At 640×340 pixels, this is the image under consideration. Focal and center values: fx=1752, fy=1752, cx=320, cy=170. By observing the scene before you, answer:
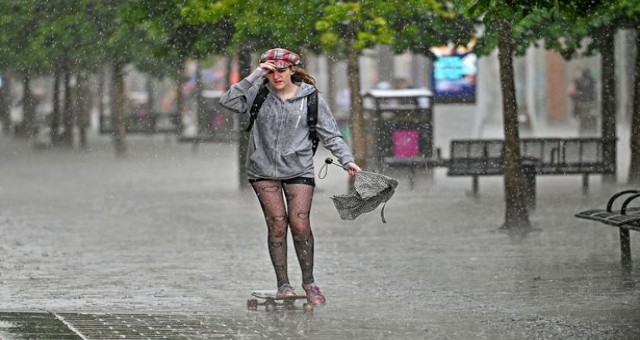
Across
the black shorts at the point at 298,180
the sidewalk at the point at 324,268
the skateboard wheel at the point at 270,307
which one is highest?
the black shorts at the point at 298,180

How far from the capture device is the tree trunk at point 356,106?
72.2ft

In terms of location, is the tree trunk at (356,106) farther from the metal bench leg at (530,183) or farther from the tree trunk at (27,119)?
the tree trunk at (27,119)

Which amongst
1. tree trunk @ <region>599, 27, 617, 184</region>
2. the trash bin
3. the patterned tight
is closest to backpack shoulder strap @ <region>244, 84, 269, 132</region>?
the patterned tight

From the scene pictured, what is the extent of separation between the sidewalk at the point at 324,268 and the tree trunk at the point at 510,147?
0.23 meters

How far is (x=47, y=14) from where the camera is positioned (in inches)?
1093

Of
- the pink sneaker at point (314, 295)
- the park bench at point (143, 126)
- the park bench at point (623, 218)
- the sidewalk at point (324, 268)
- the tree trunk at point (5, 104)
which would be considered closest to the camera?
the sidewalk at point (324, 268)

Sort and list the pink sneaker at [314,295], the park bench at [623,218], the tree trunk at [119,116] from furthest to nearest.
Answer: the tree trunk at [119,116]
the park bench at [623,218]
the pink sneaker at [314,295]

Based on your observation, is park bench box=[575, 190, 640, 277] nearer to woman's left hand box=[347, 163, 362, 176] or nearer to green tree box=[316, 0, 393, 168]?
woman's left hand box=[347, 163, 362, 176]

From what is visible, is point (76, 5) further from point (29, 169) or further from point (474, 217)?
point (474, 217)

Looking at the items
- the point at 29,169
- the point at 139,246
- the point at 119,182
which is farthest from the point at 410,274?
the point at 29,169

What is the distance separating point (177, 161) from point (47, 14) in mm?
6082

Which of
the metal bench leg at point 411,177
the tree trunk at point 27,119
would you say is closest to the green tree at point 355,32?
the metal bench leg at point 411,177

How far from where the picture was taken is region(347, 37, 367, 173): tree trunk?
22.0 m

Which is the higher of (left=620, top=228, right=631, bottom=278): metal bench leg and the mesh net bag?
the mesh net bag
